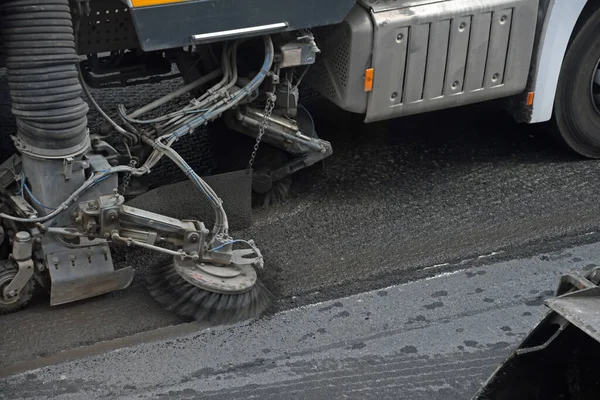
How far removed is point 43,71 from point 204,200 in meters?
1.23

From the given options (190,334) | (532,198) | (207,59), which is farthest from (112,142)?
(532,198)

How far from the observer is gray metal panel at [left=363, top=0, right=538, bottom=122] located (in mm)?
4441

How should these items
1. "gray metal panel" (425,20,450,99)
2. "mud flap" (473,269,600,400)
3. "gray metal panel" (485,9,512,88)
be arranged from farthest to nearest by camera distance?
"gray metal panel" (485,9,512,88), "gray metal panel" (425,20,450,99), "mud flap" (473,269,600,400)

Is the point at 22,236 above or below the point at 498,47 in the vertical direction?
below

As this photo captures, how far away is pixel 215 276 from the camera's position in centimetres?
397

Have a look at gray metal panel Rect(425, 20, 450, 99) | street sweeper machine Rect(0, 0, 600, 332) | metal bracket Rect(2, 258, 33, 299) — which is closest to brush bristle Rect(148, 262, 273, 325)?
street sweeper machine Rect(0, 0, 600, 332)

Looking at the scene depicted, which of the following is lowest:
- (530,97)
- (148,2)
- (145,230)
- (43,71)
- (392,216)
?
(392,216)

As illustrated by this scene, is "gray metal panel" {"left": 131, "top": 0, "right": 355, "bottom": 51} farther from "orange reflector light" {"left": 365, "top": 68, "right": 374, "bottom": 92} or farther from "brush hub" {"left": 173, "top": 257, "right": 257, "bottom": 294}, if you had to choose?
"brush hub" {"left": 173, "top": 257, "right": 257, "bottom": 294}

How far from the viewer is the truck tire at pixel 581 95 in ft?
16.8

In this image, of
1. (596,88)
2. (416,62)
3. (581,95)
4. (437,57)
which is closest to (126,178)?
(416,62)

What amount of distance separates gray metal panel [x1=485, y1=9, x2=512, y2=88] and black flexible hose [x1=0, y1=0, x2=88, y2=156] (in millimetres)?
2185

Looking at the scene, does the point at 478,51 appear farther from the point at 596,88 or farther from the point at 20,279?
the point at 20,279

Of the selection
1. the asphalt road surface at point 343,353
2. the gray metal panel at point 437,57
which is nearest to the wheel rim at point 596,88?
the gray metal panel at point 437,57

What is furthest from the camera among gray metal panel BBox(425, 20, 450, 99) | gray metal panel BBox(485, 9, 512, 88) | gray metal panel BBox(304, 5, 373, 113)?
gray metal panel BBox(485, 9, 512, 88)
